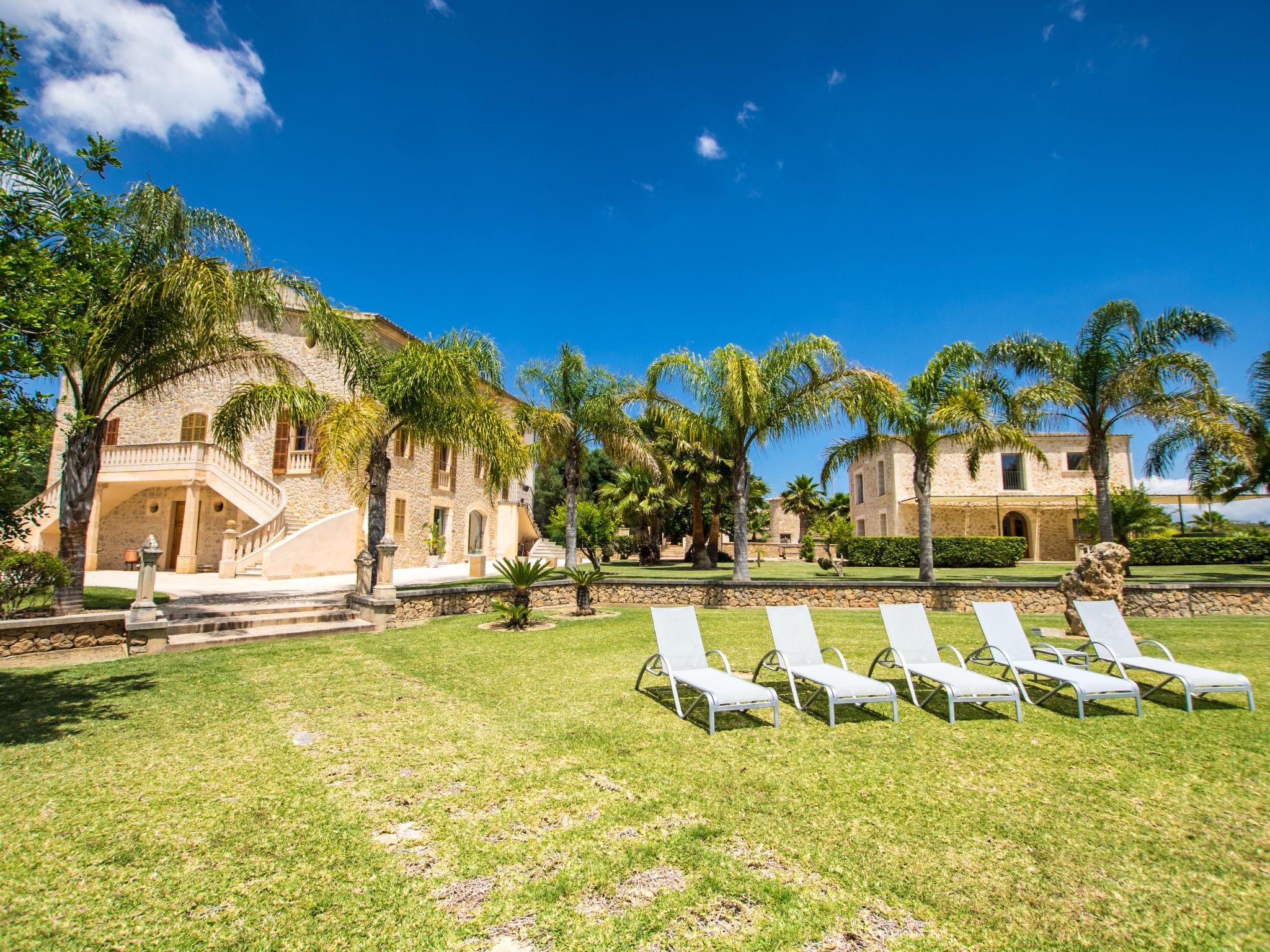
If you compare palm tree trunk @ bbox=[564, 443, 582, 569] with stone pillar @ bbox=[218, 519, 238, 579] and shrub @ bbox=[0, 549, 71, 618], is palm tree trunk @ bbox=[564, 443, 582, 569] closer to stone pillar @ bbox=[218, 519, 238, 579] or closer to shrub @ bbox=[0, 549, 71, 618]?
shrub @ bbox=[0, 549, 71, 618]

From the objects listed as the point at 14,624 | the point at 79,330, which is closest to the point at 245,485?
the point at 14,624

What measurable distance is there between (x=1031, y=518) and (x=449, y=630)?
33195 millimetres

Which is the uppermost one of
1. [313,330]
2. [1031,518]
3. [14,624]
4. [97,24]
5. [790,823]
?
[97,24]

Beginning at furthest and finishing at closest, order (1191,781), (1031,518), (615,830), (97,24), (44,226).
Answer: (1031,518)
(97,24)
(44,226)
(1191,781)
(615,830)

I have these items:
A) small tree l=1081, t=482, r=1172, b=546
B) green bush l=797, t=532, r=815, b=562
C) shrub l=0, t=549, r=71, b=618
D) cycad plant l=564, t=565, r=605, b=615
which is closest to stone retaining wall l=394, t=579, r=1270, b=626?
cycad plant l=564, t=565, r=605, b=615

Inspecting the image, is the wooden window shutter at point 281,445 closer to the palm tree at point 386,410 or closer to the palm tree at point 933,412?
the palm tree at point 386,410

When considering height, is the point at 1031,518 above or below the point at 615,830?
above

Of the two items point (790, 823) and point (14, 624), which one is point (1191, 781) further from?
point (14, 624)

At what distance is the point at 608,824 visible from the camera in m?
3.71

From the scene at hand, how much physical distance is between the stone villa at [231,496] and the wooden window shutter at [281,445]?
0.10ft

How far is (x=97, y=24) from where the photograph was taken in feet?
20.6

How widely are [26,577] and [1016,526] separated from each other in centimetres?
3954

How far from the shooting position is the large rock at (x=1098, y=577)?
30.8 feet

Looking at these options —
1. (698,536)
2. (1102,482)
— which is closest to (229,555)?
(698,536)
